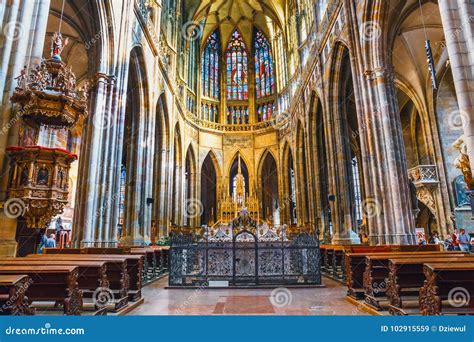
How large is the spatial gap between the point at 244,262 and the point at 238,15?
105ft

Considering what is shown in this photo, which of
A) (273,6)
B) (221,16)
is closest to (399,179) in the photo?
(273,6)

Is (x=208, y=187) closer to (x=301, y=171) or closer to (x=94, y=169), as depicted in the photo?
(x=301, y=171)

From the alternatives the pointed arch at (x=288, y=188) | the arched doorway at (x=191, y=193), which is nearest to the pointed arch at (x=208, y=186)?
the arched doorway at (x=191, y=193)

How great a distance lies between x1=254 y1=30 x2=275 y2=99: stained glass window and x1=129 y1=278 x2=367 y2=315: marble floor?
1095 inches

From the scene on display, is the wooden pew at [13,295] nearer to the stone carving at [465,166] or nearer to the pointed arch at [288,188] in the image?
the stone carving at [465,166]

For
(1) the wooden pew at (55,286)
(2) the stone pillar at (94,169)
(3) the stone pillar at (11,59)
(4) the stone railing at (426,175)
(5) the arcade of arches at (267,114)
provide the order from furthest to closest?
(4) the stone railing at (426,175) < (2) the stone pillar at (94,169) < (5) the arcade of arches at (267,114) < (3) the stone pillar at (11,59) < (1) the wooden pew at (55,286)

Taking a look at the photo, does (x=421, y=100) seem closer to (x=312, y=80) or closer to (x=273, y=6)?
(x=312, y=80)

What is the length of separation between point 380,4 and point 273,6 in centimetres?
2010

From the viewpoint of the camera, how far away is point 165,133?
20422 mm

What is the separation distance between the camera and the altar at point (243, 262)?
25.6 feet

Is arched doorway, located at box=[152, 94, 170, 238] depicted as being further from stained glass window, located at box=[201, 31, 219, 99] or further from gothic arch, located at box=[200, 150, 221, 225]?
gothic arch, located at box=[200, 150, 221, 225]

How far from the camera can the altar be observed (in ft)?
25.6

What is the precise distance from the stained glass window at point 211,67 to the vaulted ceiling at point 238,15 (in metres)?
0.93

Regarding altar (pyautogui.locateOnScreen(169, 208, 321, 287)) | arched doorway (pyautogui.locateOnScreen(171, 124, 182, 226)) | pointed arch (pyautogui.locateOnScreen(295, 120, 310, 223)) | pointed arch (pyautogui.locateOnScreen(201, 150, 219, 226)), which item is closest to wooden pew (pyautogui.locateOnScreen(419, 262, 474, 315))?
altar (pyautogui.locateOnScreen(169, 208, 321, 287))
